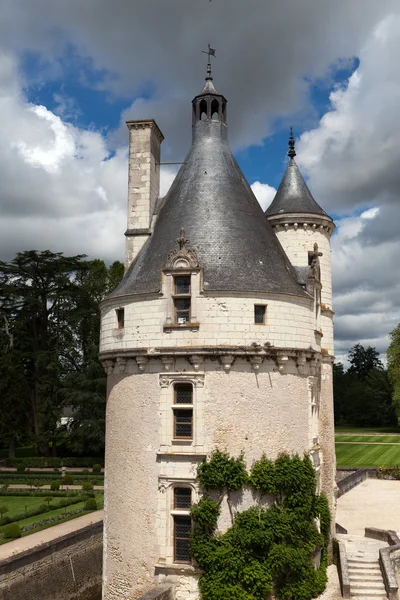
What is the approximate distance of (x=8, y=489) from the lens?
39.2m

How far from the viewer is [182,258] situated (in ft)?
57.3

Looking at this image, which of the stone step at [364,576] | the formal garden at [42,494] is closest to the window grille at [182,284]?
the stone step at [364,576]

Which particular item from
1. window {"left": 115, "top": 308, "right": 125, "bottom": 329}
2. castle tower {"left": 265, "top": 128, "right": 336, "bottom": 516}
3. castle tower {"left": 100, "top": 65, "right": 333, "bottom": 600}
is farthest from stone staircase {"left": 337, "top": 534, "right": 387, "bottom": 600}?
window {"left": 115, "top": 308, "right": 125, "bottom": 329}

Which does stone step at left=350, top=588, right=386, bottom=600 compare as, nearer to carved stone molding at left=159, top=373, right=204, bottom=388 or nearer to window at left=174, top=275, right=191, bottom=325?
carved stone molding at left=159, top=373, right=204, bottom=388

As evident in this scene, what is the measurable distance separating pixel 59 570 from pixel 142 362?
11.9 meters

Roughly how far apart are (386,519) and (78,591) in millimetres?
14496

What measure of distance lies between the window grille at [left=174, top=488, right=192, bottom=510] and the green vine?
1.94ft

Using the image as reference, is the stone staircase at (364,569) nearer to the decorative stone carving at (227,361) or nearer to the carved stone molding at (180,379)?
the decorative stone carving at (227,361)

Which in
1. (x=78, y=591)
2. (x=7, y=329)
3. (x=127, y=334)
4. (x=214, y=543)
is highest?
(x=7, y=329)

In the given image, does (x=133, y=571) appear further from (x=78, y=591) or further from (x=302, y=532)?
(x=78, y=591)

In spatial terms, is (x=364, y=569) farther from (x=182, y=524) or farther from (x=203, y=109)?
(x=203, y=109)

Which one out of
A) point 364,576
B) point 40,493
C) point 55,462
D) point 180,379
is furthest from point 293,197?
point 55,462

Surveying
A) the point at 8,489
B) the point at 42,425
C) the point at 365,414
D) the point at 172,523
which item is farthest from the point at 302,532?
the point at 365,414

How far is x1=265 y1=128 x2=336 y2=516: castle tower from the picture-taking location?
71.8 ft
